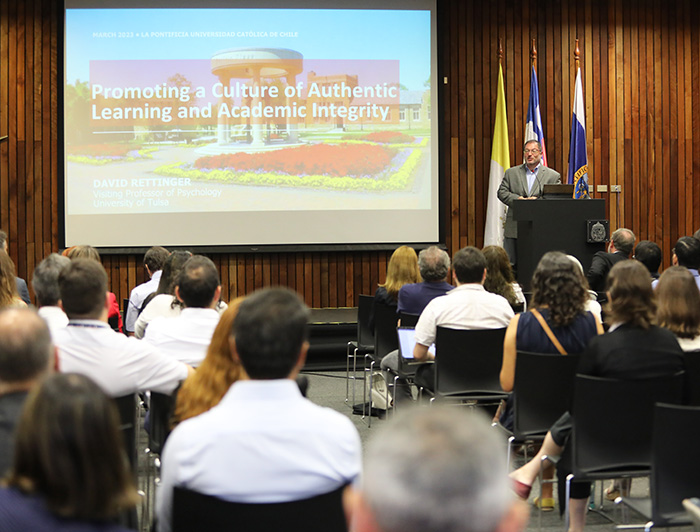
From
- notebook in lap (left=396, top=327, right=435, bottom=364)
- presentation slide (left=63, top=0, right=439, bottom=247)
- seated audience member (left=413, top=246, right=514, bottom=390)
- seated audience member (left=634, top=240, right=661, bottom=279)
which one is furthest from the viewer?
presentation slide (left=63, top=0, right=439, bottom=247)

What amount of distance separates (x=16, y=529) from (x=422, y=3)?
849 cm

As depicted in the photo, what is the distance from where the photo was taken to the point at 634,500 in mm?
2863

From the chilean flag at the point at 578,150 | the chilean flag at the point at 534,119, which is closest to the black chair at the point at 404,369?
the chilean flag at the point at 578,150

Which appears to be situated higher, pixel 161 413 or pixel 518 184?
pixel 518 184

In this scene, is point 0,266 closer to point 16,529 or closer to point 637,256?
point 16,529

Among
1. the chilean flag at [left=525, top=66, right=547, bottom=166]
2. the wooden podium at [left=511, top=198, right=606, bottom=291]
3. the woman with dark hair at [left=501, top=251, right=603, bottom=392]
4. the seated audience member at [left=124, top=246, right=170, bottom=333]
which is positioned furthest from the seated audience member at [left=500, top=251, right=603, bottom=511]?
the chilean flag at [left=525, top=66, right=547, bottom=166]

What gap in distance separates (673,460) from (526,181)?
20.2ft

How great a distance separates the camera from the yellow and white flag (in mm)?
9180

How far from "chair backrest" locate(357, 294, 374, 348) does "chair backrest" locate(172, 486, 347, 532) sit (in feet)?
15.0

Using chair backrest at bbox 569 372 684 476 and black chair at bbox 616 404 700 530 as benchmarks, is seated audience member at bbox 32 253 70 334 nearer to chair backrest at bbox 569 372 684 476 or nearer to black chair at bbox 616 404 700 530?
chair backrest at bbox 569 372 684 476

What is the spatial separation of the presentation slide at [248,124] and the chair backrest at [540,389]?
5.60 meters

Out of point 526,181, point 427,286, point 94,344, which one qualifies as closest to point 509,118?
point 526,181

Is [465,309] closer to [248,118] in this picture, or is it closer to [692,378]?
[692,378]

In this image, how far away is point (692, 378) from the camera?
10.3ft
